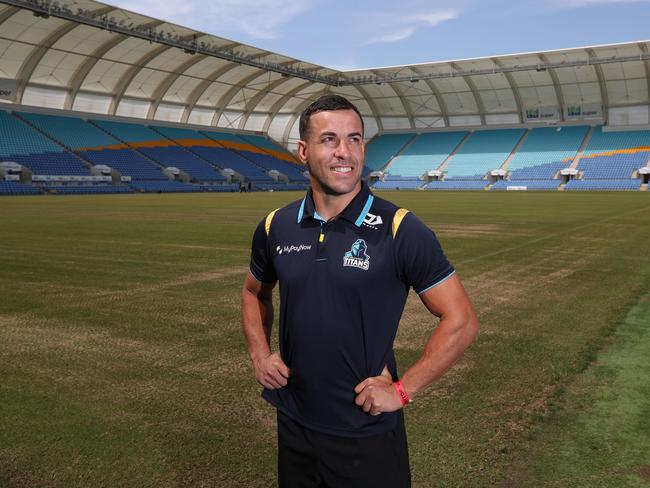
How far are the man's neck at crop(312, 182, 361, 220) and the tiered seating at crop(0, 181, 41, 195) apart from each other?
141 feet

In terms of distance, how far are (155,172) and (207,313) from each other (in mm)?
47259

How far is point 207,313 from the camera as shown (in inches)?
288

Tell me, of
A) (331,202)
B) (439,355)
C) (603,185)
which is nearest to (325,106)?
(331,202)

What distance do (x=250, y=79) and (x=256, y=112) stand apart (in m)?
11.9

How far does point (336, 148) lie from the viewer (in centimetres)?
221

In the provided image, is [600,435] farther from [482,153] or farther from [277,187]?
[482,153]

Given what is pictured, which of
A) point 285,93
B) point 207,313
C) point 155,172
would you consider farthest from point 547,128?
point 207,313

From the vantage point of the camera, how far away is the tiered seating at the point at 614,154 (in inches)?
2265

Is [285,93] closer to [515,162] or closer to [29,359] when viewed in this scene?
[515,162]

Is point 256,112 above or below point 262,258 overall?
above

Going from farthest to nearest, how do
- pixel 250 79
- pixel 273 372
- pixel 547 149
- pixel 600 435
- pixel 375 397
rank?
1. pixel 547 149
2. pixel 250 79
3. pixel 600 435
4. pixel 273 372
5. pixel 375 397

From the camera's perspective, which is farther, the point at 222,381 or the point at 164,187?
the point at 164,187

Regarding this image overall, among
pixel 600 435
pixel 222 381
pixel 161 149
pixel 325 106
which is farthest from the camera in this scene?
pixel 161 149

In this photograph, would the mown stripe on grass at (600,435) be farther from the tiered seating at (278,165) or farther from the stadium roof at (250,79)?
the tiered seating at (278,165)
